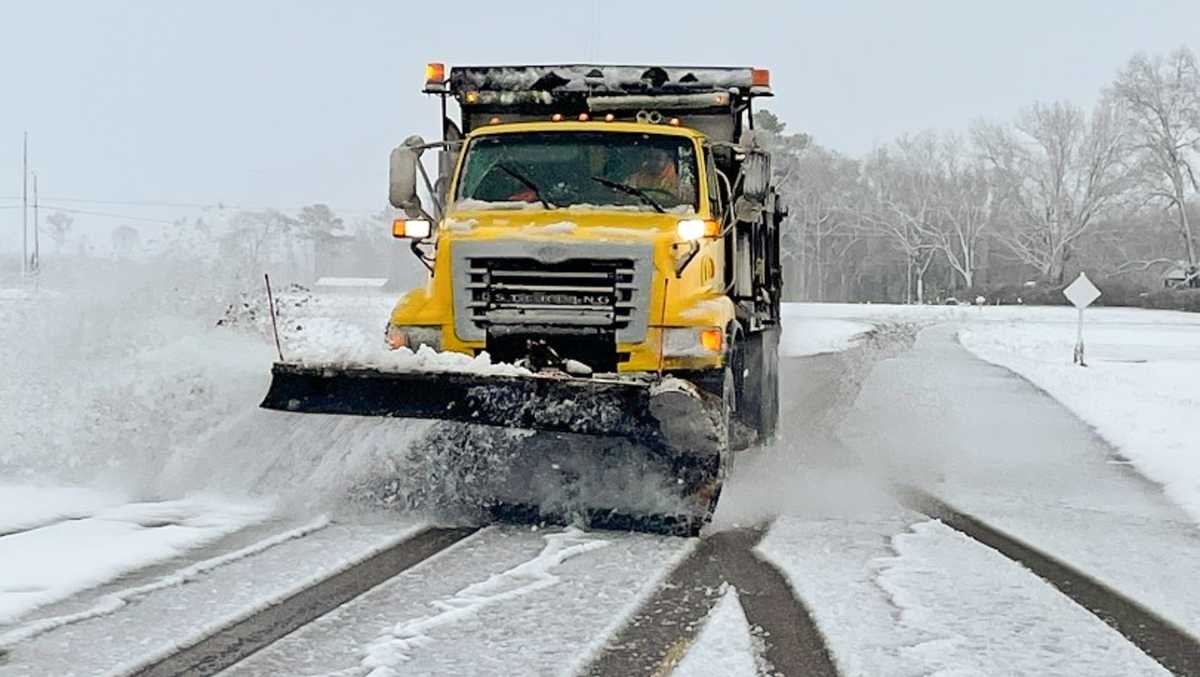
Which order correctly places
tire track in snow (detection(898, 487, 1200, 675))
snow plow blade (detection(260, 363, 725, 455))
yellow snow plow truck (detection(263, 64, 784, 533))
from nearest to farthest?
tire track in snow (detection(898, 487, 1200, 675))
snow plow blade (detection(260, 363, 725, 455))
yellow snow plow truck (detection(263, 64, 784, 533))

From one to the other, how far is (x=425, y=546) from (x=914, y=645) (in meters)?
2.89

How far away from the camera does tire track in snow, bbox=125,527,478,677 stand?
185 inches

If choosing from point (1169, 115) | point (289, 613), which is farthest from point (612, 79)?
point (1169, 115)

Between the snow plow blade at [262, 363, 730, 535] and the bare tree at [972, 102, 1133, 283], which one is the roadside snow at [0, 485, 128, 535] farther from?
the bare tree at [972, 102, 1133, 283]

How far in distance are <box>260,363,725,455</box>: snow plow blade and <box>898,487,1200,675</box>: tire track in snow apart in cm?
182

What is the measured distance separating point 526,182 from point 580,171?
0.39m

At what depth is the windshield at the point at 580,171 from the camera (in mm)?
8945

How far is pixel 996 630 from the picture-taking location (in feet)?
17.9

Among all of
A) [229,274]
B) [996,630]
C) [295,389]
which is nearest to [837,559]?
[996,630]

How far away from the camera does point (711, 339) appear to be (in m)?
7.98

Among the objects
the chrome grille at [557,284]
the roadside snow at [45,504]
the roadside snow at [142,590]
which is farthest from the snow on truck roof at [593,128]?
the roadside snow at [45,504]

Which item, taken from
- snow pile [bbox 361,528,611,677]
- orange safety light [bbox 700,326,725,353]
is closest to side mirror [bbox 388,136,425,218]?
orange safety light [bbox 700,326,725,353]

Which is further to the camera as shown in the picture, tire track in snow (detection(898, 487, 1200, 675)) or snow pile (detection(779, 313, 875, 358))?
snow pile (detection(779, 313, 875, 358))

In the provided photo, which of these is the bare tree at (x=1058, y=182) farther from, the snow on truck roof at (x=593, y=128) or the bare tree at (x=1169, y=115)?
the snow on truck roof at (x=593, y=128)
